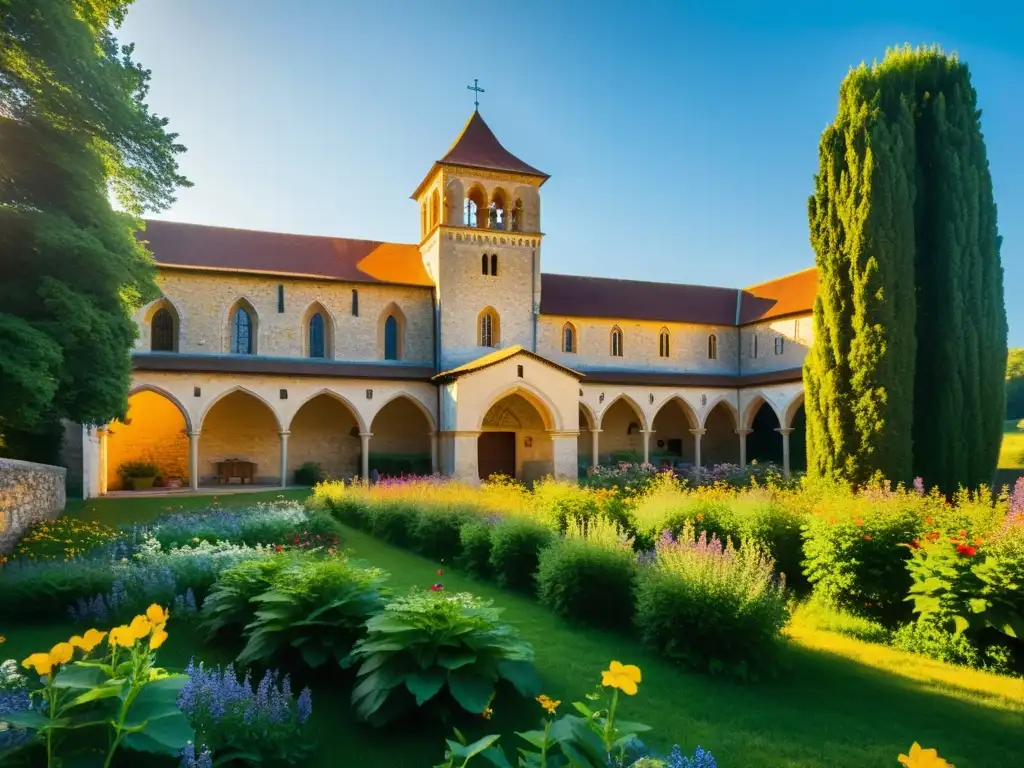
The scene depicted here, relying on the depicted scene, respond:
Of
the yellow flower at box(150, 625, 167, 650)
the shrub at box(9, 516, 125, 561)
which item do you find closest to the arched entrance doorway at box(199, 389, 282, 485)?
the shrub at box(9, 516, 125, 561)

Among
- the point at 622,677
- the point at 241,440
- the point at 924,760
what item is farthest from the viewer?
the point at 241,440

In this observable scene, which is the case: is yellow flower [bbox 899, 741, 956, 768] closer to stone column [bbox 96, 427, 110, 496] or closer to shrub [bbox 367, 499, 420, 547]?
shrub [bbox 367, 499, 420, 547]

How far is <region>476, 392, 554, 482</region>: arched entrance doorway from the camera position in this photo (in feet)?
94.1

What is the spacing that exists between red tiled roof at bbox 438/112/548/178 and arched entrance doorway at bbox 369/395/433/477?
1050cm

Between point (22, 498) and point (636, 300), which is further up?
point (636, 300)

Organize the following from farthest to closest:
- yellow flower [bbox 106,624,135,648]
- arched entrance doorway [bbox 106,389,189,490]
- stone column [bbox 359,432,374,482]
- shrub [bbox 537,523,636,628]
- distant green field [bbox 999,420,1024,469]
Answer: distant green field [bbox 999,420,1024,469], arched entrance doorway [bbox 106,389,189,490], stone column [bbox 359,432,374,482], shrub [bbox 537,523,636,628], yellow flower [bbox 106,624,135,648]

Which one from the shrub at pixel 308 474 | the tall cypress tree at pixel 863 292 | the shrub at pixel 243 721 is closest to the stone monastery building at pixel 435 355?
the shrub at pixel 308 474

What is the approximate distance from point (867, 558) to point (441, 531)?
7.07 metres

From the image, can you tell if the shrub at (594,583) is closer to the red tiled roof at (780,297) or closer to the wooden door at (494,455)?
the wooden door at (494,455)

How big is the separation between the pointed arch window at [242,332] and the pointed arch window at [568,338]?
44.6 feet

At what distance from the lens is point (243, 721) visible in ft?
14.9

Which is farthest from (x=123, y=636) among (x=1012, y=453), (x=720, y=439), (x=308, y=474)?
(x=1012, y=453)

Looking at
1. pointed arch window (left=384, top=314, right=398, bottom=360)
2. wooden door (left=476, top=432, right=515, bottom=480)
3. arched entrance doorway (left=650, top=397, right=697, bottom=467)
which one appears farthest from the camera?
arched entrance doorway (left=650, top=397, right=697, bottom=467)

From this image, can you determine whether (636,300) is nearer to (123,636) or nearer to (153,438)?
(153,438)
